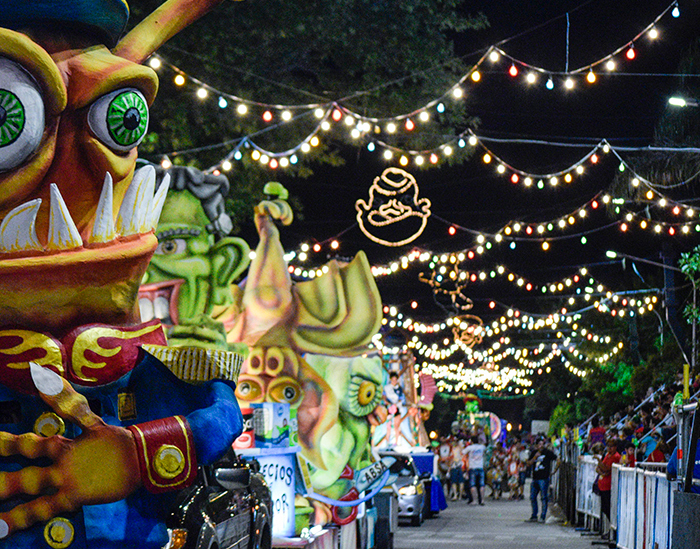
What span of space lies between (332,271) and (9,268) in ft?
21.7

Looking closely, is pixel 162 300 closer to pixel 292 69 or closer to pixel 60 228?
pixel 60 228

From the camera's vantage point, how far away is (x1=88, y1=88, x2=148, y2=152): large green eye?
412cm

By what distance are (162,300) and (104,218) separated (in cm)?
375

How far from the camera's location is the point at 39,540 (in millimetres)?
4043

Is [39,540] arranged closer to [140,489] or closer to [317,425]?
[140,489]

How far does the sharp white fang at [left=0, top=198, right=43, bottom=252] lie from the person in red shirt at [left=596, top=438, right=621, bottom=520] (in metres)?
14.1

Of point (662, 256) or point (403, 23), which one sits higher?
point (403, 23)

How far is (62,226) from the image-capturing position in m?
3.99

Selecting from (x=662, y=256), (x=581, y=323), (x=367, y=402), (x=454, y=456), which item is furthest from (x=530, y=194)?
(x=367, y=402)

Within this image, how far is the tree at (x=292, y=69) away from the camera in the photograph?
1588cm

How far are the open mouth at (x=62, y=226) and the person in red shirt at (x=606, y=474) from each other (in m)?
13.7

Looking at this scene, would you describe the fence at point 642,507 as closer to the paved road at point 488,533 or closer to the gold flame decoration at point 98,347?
the paved road at point 488,533

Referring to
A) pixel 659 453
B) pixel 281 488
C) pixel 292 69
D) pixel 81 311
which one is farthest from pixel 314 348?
pixel 292 69

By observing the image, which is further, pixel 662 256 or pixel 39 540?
pixel 662 256
